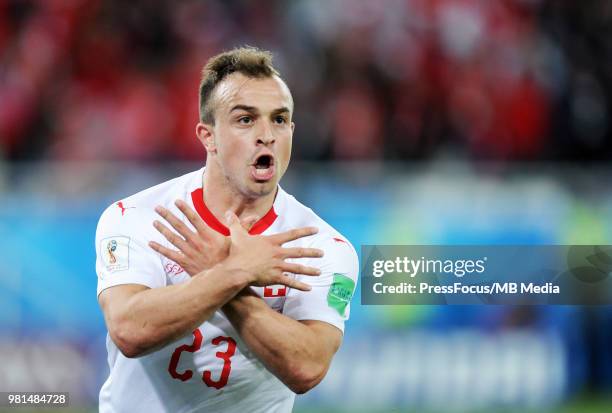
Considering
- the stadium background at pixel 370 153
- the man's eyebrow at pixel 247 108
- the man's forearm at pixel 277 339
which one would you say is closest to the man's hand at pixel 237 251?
the man's forearm at pixel 277 339

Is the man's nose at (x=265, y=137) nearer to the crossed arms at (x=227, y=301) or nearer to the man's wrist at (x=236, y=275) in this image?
the crossed arms at (x=227, y=301)

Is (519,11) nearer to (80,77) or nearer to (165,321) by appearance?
(80,77)

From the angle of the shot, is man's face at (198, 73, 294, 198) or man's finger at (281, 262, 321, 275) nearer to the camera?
man's finger at (281, 262, 321, 275)

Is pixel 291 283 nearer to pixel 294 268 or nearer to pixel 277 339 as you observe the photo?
pixel 294 268

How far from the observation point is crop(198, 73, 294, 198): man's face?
12.5 ft

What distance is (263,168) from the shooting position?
3824mm

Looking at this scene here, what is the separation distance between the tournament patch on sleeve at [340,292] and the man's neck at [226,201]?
434mm

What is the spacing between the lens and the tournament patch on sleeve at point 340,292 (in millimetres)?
3797

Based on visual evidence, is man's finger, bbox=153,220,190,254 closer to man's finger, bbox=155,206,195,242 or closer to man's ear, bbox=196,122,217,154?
man's finger, bbox=155,206,195,242

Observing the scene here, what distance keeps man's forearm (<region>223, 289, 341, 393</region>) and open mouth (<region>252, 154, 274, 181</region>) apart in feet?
1.88

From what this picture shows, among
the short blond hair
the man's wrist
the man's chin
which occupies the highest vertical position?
the short blond hair

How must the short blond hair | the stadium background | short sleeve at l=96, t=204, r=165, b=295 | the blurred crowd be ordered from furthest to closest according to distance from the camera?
1. the blurred crowd
2. the stadium background
3. the short blond hair
4. short sleeve at l=96, t=204, r=165, b=295

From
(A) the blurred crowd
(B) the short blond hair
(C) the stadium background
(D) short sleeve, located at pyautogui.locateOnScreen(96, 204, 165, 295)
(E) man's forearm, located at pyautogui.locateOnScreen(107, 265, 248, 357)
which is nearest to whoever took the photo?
(E) man's forearm, located at pyautogui.locateOnScreen(107, 265, 248, 357)

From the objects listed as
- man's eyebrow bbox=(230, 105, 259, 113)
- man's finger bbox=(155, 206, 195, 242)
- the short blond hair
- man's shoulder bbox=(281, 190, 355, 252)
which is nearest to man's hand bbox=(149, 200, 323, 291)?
man's finger bbox=(155, 206, 195, 242)
